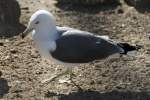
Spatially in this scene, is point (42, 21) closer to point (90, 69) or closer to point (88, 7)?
point (90, 69)

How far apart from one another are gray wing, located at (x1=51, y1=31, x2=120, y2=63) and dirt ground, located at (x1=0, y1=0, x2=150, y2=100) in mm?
223

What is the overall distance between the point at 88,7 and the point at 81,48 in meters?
2.82

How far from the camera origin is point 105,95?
548 centimetres

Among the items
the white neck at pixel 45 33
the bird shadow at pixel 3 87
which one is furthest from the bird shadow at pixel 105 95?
the white neck at pixel 45 33

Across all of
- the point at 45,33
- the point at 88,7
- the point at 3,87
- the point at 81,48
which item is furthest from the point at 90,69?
the point at 88,7

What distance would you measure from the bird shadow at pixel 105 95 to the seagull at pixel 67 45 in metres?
0.33

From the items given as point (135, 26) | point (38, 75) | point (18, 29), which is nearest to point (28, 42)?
point (18, 29)

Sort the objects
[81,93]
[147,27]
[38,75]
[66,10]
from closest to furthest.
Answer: [81,93] → [38,75] → [147,27] → [66,10]

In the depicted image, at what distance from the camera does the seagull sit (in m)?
5.48

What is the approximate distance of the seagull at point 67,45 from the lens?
5.48 m

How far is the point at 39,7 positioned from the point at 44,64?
2.16m

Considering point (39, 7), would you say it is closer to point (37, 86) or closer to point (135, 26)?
point (135, 26)

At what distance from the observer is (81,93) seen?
5551mm

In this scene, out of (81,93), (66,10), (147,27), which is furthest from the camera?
(66,10)
